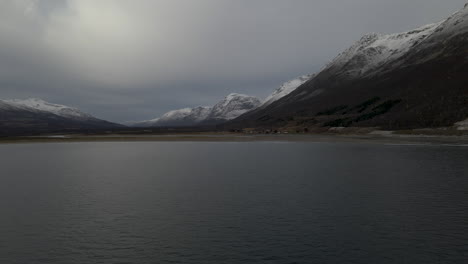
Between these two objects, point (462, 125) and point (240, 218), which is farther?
point (462, 125)

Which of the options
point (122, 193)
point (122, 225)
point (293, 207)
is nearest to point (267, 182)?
point (293, 207)

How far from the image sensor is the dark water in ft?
78.5

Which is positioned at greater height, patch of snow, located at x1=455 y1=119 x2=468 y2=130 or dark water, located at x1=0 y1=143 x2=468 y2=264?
patch of snow, located at x1=455 y1=119 x2=468 y2=130

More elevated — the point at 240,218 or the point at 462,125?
the point at 462,125

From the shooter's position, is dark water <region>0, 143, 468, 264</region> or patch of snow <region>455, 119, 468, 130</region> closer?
dark water <region>0, 143, 468, 264</region>

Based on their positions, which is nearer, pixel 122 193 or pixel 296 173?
pixel 122 193

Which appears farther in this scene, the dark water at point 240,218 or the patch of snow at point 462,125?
the patch of snow at point 462,125

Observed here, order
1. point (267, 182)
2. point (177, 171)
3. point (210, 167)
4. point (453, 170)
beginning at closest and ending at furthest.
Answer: point (267, 182) < point (453, 170) < point (177, 171) < point (210, 167)

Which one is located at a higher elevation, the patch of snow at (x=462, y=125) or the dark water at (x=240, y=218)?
the patch of snow at (x=462, y=125)

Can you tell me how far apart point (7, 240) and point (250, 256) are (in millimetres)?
18435

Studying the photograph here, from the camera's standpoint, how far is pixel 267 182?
164ft

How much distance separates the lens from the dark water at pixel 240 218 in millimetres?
23938

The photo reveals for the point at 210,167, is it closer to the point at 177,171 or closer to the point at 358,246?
the point at 177,171

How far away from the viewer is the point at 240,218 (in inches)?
1262
